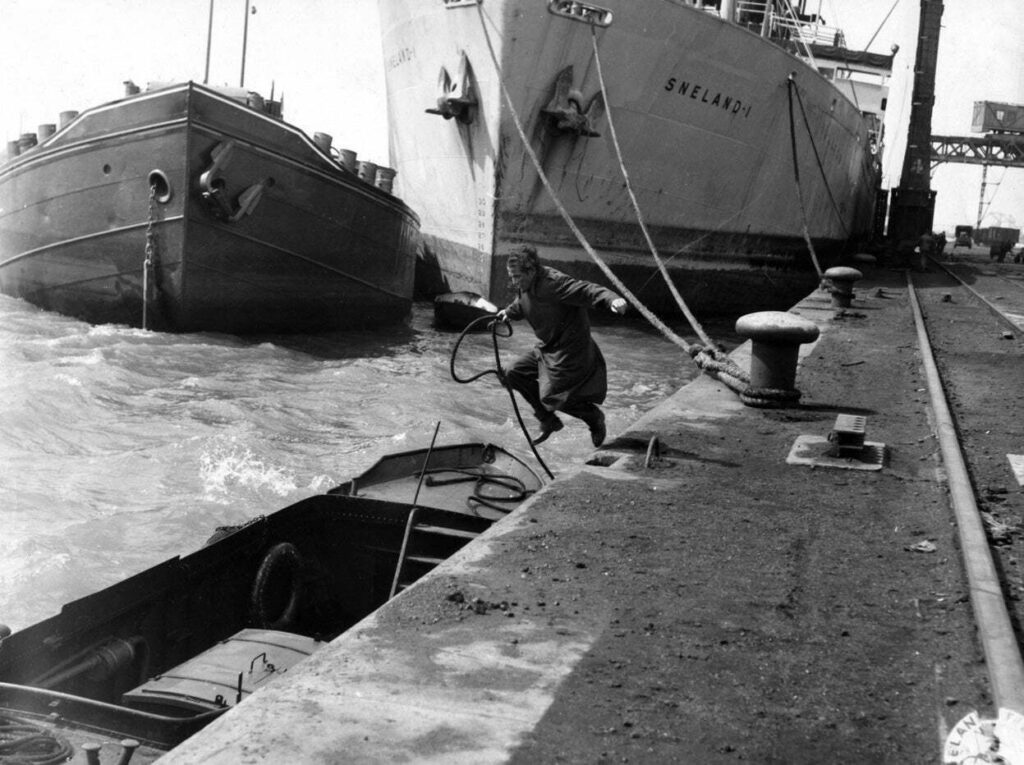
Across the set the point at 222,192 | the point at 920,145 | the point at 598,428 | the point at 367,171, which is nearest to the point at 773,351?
the point at 598,428

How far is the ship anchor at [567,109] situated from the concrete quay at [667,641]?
10.0 meters

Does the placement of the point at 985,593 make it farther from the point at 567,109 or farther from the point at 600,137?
the point at 600,137

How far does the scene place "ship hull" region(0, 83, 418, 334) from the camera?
12.7 m

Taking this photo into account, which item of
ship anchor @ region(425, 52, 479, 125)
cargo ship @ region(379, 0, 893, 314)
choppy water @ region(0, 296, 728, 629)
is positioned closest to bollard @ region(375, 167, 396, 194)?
cargo ship @ region(379, 0, 893, 314)

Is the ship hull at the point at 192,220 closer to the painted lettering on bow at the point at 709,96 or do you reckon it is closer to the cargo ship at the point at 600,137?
the cargo ship at the point at 600,137

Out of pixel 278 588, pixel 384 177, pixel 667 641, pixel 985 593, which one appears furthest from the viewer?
pixel 384 177

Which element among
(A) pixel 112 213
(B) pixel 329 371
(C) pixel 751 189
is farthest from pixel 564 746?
(C) pixel 751 189

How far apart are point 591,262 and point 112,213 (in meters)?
7.00

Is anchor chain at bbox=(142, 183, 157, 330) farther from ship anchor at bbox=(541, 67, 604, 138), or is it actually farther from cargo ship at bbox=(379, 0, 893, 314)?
ship anchor at bbox=(541, 67, 604, 138)

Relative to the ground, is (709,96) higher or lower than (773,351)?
higher

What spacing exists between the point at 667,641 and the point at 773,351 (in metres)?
4.24

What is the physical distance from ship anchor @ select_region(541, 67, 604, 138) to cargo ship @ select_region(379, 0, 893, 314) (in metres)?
0.02

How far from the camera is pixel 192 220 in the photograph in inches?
499

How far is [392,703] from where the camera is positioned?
261cm
